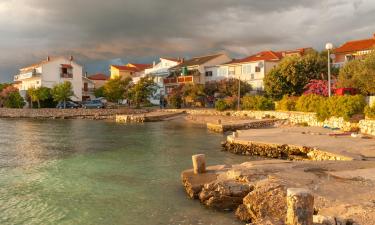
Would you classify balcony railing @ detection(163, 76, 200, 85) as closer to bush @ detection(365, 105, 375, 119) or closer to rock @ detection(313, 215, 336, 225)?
bush @ detection(365, 105, 375, 119)

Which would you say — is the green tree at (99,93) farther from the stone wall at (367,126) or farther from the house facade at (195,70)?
the stone wall at (367,126)

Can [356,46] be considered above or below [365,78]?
above

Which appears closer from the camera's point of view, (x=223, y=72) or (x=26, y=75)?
(x=223, y=72)

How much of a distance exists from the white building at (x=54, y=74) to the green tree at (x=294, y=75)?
198 feet

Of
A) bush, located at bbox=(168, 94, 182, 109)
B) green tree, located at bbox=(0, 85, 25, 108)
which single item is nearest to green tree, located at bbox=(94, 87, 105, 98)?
green tree, located at bbox=(0, 85, 25, 108)

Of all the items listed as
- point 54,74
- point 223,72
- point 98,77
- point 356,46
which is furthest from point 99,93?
point 356,46

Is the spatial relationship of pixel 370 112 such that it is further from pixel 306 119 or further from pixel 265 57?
pixel 265 57

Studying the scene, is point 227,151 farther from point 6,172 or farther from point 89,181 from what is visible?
point 6,172

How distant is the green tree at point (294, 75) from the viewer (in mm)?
60916

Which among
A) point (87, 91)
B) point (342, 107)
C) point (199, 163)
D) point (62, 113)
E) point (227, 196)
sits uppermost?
point (87, 91)

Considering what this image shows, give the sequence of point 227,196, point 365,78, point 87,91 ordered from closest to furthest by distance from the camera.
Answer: point 227,196
point 365,78
point 87,91

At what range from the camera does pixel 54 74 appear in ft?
336

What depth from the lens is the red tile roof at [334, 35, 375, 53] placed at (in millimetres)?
69262

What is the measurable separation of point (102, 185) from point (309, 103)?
34.4m
